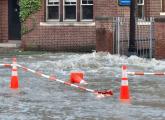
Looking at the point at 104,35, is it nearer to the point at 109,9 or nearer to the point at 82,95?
the point at 109,9

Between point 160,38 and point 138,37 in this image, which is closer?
point 160,38

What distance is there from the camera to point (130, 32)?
2795 centimetres

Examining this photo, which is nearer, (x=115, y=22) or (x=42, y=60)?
(x=42, y=60)

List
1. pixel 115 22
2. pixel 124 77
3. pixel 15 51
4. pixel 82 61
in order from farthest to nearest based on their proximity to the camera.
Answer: pixel 15 51 → pixel 115 22 → pixel 82 61 → pixel 124 77

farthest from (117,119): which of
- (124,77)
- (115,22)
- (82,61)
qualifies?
(115,22)

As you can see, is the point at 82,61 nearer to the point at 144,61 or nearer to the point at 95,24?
the point at 144,61

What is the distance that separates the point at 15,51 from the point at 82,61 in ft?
27.2

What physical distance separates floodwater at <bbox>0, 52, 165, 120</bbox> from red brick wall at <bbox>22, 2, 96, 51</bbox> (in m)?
7.67

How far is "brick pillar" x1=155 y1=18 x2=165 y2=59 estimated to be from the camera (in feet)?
90.8

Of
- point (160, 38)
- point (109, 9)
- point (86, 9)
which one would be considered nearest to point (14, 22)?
point (86, 9)

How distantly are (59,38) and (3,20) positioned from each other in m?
3.65

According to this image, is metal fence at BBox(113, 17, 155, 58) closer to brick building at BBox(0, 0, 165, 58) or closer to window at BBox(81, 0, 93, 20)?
brick building at BBox(0, 0, 165, 58)

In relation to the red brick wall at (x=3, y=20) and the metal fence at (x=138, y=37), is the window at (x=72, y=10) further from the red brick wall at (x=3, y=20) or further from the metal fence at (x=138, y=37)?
the metal fence at (x=138, y=37)

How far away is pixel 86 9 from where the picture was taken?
33.3 meters
